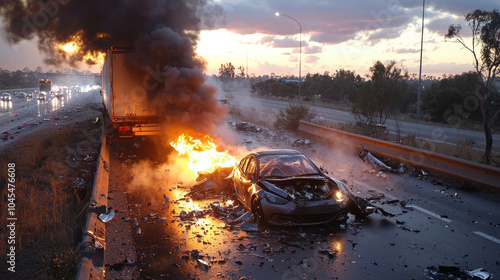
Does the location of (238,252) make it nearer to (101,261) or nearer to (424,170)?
(101,261)

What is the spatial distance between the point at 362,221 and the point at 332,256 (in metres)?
1.88

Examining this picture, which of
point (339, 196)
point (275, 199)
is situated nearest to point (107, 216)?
point (275, 199)

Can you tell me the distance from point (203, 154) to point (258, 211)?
16.0 feet

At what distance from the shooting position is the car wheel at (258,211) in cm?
682

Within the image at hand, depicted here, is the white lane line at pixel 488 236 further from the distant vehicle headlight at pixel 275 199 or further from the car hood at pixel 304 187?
the distant vehicle headlight at pixel 275 199

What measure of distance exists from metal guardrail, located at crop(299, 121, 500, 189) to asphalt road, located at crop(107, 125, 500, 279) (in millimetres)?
342

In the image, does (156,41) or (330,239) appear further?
(156,41)

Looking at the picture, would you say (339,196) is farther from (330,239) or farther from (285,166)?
(285,166)

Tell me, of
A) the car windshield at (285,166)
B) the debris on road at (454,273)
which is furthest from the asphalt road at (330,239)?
the car windshield at (285,166)

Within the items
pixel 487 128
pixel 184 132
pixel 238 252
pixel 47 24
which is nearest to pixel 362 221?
pixel 238 252

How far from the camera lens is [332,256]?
551 cm

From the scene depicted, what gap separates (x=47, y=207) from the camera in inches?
307

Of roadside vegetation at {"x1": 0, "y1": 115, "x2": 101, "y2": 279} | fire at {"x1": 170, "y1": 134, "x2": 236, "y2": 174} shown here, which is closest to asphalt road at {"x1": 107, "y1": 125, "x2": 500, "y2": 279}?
roadside vegetation at {"x1": 0, "y1": 115, "x2": 101, "y2": 279}

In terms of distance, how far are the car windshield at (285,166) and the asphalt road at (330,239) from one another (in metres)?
1.18
